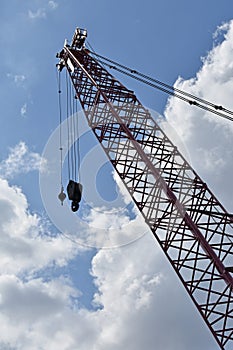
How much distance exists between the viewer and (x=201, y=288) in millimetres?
24750

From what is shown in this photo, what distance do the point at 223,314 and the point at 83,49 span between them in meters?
24.2

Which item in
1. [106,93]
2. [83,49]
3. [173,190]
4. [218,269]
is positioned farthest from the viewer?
[83,49]

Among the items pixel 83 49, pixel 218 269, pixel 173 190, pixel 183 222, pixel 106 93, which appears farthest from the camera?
pixel 83 49

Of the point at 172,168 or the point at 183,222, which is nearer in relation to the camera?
the point at 183,222

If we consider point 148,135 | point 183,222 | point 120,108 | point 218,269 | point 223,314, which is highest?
point 120,108

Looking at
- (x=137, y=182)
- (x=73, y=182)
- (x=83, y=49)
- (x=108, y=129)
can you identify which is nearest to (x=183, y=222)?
(x=137, y=182)

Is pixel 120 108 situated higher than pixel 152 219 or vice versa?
pixel 120 108

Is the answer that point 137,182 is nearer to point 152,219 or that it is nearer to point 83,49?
point 152,219

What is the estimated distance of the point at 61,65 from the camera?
40688 millimetres

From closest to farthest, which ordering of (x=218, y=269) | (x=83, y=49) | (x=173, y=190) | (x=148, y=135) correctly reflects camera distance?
(x=218, y=269)
(x=173, y=190)
(x=148, y=135)
(x=83, y=49)

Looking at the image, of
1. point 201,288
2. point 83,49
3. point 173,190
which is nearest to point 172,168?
point 173,190

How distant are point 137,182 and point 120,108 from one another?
6428mm

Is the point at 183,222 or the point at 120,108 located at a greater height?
the point at 120,108

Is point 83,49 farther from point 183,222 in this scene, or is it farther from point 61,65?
point 183,222
